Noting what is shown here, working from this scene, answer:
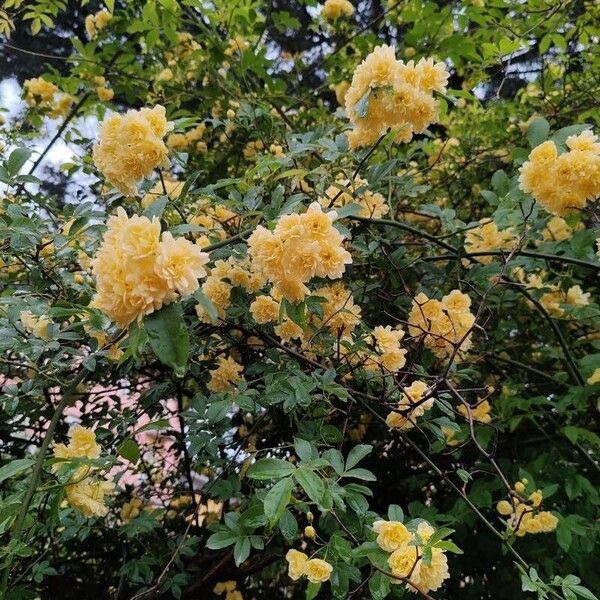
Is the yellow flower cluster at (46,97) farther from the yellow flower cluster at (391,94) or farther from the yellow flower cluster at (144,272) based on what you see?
the yellow flower cluster at (144,272)

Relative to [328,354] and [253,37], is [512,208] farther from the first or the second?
Answer: [253,37]

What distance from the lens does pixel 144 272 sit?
833 mm

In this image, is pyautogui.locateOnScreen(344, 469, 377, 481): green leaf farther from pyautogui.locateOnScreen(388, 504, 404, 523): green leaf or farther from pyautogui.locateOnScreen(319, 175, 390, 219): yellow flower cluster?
pyautogui.locateOnScreen(319, 175, 390, 219): yellow flower cluster

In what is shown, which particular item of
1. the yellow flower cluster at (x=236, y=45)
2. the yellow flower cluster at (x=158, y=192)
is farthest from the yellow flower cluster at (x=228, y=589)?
the yellow flower cluster at (x=236, y=45)

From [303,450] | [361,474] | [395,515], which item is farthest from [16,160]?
[395,515]

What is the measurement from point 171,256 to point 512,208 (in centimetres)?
109

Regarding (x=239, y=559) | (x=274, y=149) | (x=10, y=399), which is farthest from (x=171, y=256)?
(x=274, y=149)

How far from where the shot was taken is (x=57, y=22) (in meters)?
4.24

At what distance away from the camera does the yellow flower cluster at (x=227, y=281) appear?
53.8 inches

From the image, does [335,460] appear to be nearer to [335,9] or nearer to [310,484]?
[310,484]

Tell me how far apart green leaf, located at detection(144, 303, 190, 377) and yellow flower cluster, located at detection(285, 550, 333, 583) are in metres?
0.48

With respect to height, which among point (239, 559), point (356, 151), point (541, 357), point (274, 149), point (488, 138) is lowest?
point (239, 559)

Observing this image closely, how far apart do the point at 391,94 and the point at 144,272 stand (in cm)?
76

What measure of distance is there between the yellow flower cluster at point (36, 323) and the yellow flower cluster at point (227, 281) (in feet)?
1.15
